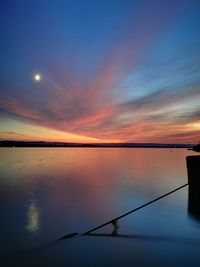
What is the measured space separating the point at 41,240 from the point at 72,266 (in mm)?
3905

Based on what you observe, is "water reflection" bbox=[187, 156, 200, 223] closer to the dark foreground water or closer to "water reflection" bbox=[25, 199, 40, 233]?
the dark foreground water

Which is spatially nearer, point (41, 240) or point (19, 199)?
point (41, 240)

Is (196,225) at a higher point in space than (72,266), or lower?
lower

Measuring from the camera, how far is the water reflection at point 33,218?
37.4 feet

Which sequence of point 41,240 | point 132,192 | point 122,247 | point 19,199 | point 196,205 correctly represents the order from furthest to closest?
point 132,192, point 19,199, point 196,205, point 41,240, point 122,247

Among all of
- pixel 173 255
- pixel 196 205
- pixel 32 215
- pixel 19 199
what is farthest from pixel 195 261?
pixel 19 199

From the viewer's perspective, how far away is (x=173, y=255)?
25.3 feet

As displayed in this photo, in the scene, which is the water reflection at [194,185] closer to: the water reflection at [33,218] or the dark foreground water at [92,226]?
the dark foreground water at [92,226]

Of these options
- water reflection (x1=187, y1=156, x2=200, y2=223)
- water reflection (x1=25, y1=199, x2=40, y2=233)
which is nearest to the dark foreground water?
water reflection (x1=25, y1=199, x2=40, y2=233)

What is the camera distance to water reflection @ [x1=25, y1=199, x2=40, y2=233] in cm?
1140

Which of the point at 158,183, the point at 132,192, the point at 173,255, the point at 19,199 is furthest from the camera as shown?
the point at 158,183

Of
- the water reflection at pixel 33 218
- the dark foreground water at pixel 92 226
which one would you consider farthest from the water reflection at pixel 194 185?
the water reflection at pixel 33 218

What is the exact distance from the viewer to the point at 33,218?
1339 centimetres

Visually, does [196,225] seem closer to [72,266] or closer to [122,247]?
[122,247]
